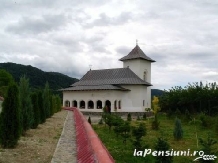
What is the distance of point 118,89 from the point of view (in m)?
37.9

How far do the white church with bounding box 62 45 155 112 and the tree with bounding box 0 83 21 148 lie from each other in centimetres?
2874

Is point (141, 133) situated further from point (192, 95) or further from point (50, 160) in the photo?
point (192, 95)

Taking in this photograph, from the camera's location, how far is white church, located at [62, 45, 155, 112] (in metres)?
38.4

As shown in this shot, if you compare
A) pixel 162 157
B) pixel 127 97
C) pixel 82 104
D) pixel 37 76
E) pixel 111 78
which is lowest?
pixel 162 157

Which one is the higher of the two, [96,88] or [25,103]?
[96,88]

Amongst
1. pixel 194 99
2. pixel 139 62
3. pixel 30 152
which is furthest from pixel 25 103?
pixel 139 62

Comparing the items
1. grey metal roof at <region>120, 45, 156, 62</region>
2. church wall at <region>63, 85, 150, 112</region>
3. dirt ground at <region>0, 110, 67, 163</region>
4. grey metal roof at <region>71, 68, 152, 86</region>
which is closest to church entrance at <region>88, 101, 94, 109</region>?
church wall at <region>63, 85, 150, 112</region>

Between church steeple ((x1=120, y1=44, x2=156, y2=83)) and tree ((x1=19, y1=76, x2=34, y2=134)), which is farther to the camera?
church steeple ((x1=120, y1=44, x2=156, y2=83))

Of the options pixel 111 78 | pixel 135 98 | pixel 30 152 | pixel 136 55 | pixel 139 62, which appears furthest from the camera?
pixel 136 55

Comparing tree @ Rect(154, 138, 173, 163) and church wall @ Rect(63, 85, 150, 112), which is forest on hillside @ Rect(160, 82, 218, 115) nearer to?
church wall @ Rect(63, 85, 150, 112)

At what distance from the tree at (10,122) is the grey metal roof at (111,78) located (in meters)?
31.0

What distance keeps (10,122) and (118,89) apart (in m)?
29.8

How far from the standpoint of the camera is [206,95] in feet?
108

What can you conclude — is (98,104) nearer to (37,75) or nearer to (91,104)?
(91,104)
